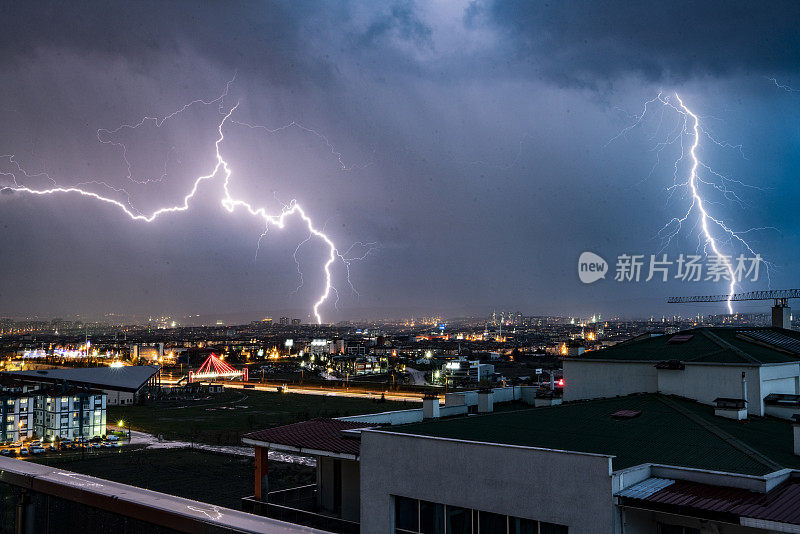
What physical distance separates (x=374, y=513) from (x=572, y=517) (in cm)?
396

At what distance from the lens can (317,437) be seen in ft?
47.9

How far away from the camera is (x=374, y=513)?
12023mm

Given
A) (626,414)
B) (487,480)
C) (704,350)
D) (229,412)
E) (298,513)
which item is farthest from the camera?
(229,412)

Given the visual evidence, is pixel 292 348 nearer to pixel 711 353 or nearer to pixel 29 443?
pixel 29 443

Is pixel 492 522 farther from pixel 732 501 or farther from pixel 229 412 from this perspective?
pixel 229 412

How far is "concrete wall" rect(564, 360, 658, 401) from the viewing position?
694 inches

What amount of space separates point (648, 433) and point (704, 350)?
5.66m

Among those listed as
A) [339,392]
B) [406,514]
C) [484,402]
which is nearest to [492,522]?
[406,514]

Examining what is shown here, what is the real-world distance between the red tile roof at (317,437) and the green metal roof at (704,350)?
7.93 m

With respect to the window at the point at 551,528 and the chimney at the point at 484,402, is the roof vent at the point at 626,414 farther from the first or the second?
the chimney at the point at 484,402

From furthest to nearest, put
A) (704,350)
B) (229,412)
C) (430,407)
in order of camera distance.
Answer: (229,412) → (430,407) → (704,350)

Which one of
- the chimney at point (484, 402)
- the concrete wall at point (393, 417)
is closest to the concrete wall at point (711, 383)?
the chimney at point (484, 402)

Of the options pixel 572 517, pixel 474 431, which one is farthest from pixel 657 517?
pixel 474 431

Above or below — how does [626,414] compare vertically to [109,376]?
above
